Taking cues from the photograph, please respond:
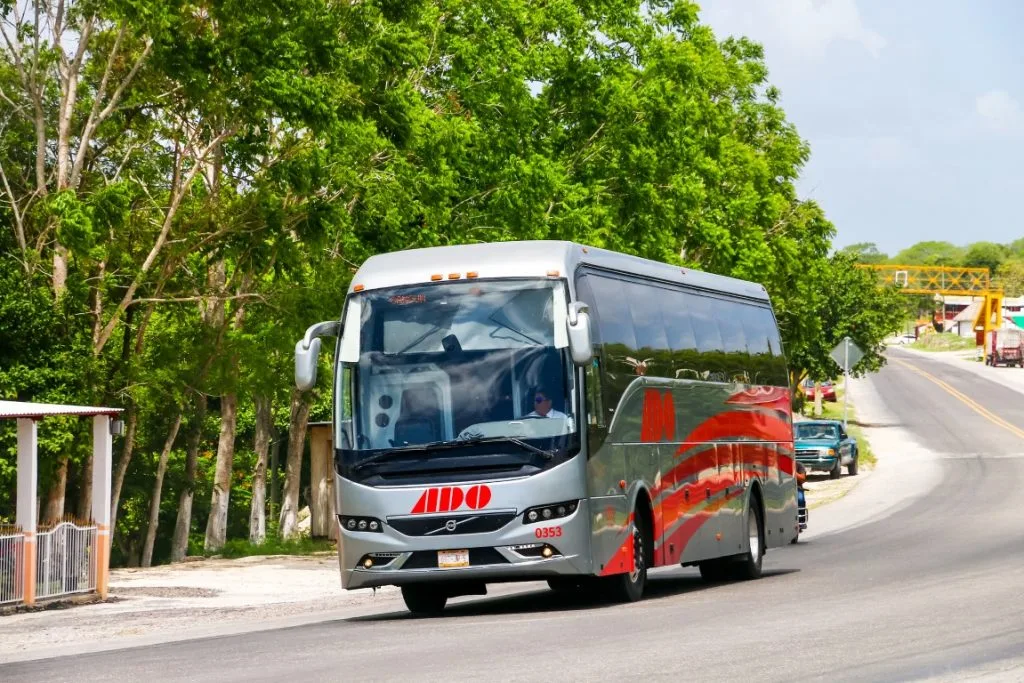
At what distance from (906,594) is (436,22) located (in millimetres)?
18714

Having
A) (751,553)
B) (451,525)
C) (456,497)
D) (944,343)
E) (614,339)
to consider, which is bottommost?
(751,553)

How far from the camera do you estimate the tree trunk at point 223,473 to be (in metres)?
42.3

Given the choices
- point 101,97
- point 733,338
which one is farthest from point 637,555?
point 101,97

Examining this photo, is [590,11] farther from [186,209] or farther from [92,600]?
[92,600]

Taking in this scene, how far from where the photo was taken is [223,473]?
42938 mm

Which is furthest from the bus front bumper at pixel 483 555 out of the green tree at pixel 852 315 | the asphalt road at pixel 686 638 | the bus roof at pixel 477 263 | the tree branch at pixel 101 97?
the green tree at pixel 852 315

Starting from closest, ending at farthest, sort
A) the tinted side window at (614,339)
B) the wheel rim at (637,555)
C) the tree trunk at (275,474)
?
the tinted side window at (614,339) → the wheel rim at (637,555) → the tree trunk at (275,474)

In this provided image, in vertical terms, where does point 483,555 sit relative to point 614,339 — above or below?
below

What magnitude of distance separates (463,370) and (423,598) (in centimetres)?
279

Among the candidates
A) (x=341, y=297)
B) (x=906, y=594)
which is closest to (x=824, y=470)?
(x=341, y=297)

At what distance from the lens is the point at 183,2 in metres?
24.4

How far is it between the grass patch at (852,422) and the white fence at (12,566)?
4063 cm

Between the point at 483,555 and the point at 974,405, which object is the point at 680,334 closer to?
the point at 483,555

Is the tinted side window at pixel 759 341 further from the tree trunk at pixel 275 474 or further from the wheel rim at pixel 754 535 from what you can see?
the tree trunk at pixel 275 474
